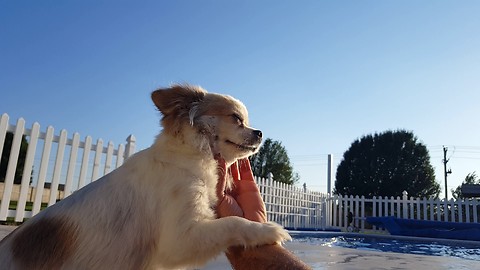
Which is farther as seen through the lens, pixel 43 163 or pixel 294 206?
pixel 294 206

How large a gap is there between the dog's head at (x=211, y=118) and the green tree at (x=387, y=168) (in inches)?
1315

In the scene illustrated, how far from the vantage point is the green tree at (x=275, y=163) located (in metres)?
36.5

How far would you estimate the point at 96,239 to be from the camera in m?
1.86

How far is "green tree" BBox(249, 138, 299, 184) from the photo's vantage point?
1437 inches

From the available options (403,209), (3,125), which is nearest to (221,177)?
(3,125)

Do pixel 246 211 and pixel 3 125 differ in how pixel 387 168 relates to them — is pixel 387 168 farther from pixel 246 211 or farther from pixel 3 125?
pixel 246 211

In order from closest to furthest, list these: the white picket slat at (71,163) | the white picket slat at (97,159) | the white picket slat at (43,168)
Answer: the white picket slat at (43,168) < the white picket slat at (71,163) < the white picket slat at (97,159)

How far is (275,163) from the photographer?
36781 millimetres

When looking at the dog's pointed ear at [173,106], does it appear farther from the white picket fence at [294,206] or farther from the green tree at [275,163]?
the green tree at [275,163]

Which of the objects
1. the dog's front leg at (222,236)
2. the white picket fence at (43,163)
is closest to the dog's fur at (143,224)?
the dog's front leg at (222,236)

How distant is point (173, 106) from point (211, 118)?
25 cm

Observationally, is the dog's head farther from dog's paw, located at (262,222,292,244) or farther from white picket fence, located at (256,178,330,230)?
white picket fence, located at (256,178,330,230)

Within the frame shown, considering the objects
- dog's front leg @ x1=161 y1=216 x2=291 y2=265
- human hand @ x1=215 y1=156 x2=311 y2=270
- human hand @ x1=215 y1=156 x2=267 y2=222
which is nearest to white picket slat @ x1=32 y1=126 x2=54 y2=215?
human hand @ x1=215 y1=156 x2=311 y2=270

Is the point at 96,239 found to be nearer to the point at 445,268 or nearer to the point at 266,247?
the point at 266,247
